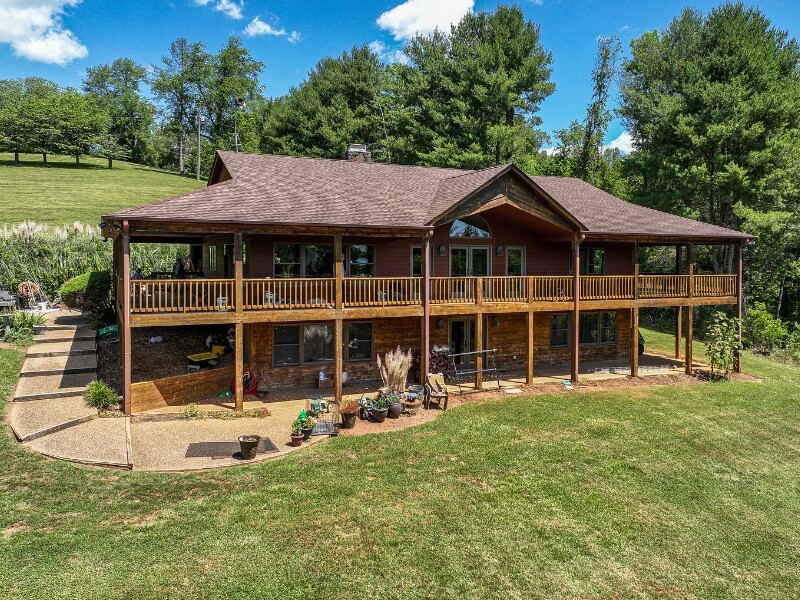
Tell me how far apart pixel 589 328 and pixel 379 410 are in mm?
11603

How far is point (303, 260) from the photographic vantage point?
16375mm

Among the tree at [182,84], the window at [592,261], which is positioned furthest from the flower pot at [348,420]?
the tree at [182,84]

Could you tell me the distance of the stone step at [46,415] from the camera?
10.5 meters

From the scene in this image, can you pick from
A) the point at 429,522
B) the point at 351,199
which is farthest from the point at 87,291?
the point at 429,522

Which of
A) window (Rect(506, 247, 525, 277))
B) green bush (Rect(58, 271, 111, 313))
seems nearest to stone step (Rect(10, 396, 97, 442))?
green bush (Rect(58, 271, 111, 313))

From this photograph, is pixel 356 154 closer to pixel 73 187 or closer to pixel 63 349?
pixel 63 349

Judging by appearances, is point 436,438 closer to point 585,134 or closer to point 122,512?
point 122,512

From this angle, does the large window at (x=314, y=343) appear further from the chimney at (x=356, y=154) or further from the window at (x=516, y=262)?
the chimney at (x=356, y=154)

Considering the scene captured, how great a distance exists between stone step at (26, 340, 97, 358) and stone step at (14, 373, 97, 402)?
1.93 meters

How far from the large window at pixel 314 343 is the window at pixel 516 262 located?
602 centimetres

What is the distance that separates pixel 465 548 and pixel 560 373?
12204 millimetres

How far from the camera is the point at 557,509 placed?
8711mm

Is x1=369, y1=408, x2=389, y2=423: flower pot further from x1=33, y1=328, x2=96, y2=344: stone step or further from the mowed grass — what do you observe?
the mowed grass

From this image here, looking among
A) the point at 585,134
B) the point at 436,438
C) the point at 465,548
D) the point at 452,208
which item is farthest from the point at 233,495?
the point at 585,134
